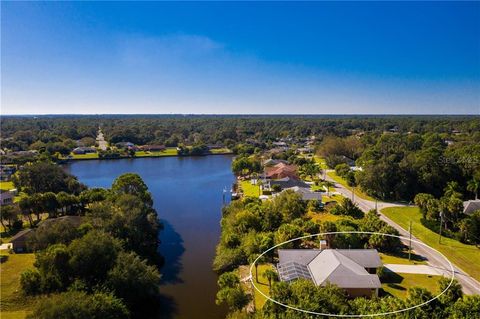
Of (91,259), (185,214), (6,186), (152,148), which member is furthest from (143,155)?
(91,259)

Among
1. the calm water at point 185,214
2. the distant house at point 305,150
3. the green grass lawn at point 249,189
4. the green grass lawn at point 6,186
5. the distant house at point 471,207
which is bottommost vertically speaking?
the calm water at point 185,214

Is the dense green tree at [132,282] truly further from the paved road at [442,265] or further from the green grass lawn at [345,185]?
the green grass lawn at [345,185]

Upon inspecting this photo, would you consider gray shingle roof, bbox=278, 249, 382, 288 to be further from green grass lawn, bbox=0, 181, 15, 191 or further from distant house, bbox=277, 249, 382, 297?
green grass lawn, bbox=0, 181, 15, 191

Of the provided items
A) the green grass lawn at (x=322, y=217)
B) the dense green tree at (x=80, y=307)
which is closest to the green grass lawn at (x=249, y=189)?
the green grass lawn at (x=322, y=217)

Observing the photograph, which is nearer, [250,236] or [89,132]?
[250,236]

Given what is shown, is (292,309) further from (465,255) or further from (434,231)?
(434,231)

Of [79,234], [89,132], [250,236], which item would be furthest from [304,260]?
[89,132]
